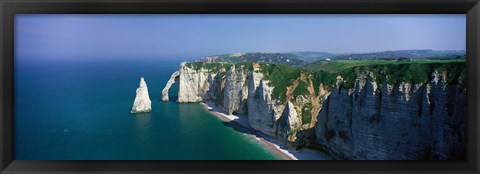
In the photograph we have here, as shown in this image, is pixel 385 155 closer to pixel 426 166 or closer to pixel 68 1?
pixel 426 166

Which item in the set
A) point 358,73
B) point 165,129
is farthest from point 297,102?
point 165,129

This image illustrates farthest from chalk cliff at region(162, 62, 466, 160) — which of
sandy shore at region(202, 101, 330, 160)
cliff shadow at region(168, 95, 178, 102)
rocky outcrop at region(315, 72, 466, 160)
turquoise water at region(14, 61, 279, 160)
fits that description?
turquoise water at region(14, 61, 279, 160)

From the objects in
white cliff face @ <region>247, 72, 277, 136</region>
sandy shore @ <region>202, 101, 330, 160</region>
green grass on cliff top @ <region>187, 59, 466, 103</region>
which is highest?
green grass on cliff top @ <region>187, 59, 466, 103</region>

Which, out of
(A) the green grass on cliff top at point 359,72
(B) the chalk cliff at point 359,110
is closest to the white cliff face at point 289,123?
(B) the chalk cliff at point 359,110

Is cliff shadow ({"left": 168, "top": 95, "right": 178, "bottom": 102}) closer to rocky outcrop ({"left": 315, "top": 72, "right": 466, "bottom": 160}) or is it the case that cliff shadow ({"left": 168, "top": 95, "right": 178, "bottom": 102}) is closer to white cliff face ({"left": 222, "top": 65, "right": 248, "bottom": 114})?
white cliff face ({"left": 222, "top": 65, "right": 248, "bottom": 114})

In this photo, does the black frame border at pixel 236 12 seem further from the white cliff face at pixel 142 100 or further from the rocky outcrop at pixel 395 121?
the white cliff face at pixel 142 100

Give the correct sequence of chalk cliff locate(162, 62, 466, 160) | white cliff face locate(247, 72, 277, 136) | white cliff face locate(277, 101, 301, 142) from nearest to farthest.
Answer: chalk cliff locate(162, 62, 466, 160), white cliff face locate(277, 101, 301, 142), white cliff face locate(247, 72, 277, 136)

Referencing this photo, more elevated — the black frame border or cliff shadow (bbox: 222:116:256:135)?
Result: the black frame border
